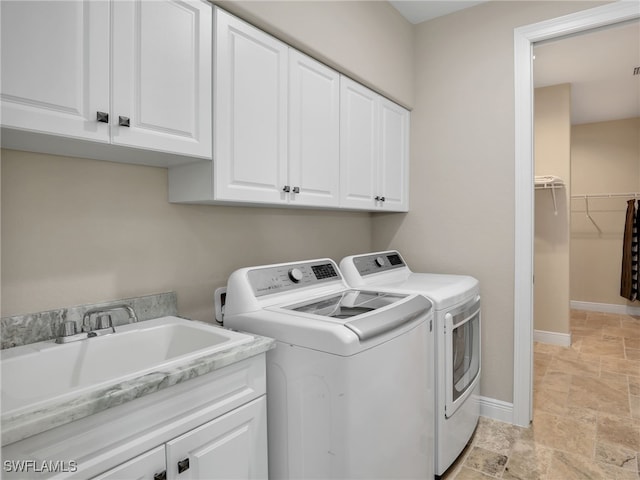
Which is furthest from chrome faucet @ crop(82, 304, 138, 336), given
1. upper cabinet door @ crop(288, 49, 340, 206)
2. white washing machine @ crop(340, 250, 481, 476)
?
white washing machine @ crop(340, 250, 481, 476)

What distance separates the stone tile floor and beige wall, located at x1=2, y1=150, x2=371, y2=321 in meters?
1.59

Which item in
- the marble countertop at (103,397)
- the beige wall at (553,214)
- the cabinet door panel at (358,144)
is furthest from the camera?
the beige wall at (553,214)

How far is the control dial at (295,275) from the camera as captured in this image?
1799 mm

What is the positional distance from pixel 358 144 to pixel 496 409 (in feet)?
6.25

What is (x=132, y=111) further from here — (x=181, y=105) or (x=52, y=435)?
(x=52, y=435)

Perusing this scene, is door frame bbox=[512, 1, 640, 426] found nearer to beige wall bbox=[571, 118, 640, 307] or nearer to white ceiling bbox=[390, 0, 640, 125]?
white ceiling bbox=[390, 0, 640, 125]

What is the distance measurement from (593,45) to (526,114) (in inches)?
55.1

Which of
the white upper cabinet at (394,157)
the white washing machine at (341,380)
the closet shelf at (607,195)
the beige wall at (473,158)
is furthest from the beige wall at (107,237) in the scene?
the closet shelf at (607,195)

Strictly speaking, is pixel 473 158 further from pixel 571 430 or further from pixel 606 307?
pixel 606 307

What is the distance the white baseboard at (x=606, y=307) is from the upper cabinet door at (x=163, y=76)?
19.1 feet

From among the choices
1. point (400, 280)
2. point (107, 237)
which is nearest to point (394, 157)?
point (400, 280)

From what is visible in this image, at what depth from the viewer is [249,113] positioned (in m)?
1.56

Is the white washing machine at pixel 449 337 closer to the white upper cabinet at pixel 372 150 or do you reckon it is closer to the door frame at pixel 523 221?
the door frame at pixel 523 221

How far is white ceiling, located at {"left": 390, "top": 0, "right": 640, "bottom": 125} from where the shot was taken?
2.55 metres
